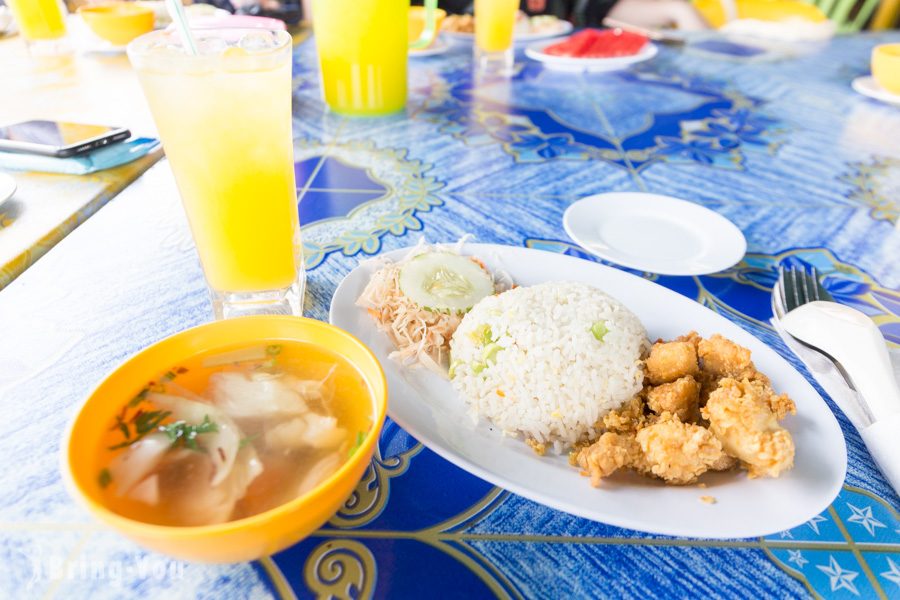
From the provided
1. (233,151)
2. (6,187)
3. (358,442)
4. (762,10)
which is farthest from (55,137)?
(762,10)

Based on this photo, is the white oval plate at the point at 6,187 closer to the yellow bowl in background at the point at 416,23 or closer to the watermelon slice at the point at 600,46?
the yellow bowl in background at the point at 416,23

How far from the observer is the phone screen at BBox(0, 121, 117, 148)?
1.68 m

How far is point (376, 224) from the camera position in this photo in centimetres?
164

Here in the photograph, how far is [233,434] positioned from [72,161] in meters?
1.37

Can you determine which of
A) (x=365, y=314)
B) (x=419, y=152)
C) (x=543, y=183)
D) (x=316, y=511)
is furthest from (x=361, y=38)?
(x=316, y=511)

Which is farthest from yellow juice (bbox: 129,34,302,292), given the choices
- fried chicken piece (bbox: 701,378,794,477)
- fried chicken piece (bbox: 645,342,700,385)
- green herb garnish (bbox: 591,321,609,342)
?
fried chicken piece (bbox: 701,378,794,477)

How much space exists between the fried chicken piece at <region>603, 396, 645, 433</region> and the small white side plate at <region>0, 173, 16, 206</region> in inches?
63.0

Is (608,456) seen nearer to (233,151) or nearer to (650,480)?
(650,480)

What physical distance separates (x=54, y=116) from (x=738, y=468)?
2.66m

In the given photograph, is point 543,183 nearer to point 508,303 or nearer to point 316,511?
point 508,303

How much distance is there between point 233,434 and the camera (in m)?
0.77

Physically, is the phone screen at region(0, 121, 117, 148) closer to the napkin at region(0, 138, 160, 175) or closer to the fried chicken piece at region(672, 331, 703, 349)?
the napkin at region(0, 138, 160, 175)

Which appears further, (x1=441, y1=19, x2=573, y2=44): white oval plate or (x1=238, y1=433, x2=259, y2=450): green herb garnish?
(x1=441, y1=19, x2=573, y2=44): white oval plate

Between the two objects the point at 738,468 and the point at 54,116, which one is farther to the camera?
the point at 54,116
